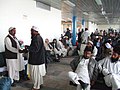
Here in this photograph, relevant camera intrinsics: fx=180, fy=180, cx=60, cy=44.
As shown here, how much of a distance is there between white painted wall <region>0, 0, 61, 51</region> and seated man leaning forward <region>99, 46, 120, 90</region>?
3.27 meters

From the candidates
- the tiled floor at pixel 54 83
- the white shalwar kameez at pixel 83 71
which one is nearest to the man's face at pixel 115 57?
the white shalwar kameez at pixel 83 71

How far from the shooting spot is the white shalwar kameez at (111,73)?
2846mm

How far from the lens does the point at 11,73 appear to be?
4539 mm

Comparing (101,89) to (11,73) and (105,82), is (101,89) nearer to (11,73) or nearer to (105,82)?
(105,82)

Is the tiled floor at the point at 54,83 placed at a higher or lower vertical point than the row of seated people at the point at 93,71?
lower

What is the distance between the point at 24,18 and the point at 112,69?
424cm

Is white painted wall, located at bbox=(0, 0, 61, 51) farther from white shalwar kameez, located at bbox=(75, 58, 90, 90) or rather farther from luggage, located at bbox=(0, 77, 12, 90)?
white shalwar kameez, located at bbox=(75, 58, 90, 90)

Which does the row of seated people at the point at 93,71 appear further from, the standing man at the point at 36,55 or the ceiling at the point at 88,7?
the ceiling at the point at 88,7

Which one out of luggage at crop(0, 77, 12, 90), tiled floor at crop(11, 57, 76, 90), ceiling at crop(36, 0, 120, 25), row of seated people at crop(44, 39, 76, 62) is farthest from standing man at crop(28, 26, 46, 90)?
ceiling at crop(36, 0, 120, 25)

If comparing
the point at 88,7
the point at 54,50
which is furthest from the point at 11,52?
the point at 88,7

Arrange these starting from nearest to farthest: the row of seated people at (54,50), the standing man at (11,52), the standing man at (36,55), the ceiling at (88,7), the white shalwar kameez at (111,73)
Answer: the white shalwar kameez at (111,73) → the standing man at (36,55) → the standing man at (11,52) → the row of seated people at (54,50) → the ceiling at (88,7)

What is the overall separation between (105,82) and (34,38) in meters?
1.87

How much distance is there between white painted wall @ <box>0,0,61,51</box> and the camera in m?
5.36

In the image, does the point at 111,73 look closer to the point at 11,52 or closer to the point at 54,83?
the point at 54,83
